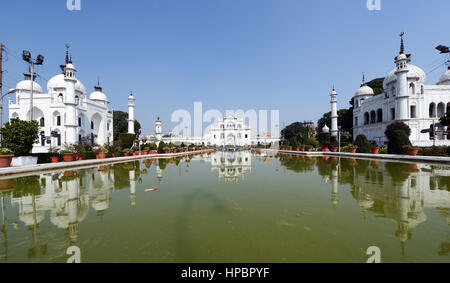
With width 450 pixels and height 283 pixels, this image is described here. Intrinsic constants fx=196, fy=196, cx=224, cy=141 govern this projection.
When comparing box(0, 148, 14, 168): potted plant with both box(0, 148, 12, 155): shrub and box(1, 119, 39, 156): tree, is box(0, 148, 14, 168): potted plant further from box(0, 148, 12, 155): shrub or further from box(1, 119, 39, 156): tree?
box(1, 119, 39, 156): tree

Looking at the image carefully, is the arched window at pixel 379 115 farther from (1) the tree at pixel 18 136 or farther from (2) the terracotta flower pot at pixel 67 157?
(1) the tree at pixel 18 136

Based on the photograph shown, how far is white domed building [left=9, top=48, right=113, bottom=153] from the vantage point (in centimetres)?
2838

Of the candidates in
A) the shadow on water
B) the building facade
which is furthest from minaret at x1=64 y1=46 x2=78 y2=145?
the building facade

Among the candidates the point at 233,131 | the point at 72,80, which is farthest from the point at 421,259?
the point at 233,131

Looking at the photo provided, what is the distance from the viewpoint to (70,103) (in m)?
28.1

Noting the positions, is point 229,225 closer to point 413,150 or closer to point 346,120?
point 413,150

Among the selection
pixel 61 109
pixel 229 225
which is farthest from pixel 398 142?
pixel 61 109

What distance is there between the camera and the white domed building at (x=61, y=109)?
2838 cm

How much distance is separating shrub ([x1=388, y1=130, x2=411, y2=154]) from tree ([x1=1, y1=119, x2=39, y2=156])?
28441 mm

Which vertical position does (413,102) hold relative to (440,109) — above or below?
above

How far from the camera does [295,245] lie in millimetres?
2529

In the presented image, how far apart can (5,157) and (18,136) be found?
1.53 m

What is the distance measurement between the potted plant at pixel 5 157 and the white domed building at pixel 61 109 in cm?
1789
